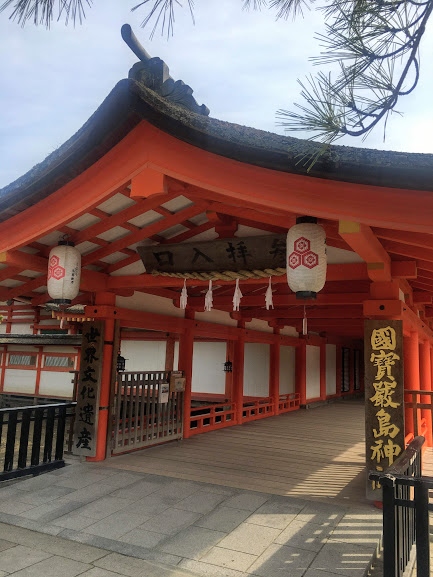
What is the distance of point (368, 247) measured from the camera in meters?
4.41

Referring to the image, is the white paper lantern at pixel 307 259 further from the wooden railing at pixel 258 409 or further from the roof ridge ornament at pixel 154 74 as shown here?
the wooden railing at pixel 258 409

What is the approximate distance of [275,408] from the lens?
13727 mm

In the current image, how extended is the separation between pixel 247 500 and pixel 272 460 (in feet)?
7.87

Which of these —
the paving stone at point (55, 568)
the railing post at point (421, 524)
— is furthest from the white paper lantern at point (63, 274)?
the railing post at point (421, 524)

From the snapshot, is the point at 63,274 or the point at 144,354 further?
the point at 144,354

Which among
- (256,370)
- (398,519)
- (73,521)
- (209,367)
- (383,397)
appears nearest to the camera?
(398,519)

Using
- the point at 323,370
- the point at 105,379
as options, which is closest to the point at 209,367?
the point at 323,370

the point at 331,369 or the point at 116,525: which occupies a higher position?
the point at 331,369

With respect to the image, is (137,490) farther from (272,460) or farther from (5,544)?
(272,460)

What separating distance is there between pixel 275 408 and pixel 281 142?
445 inches

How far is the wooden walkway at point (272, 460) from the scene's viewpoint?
615cm

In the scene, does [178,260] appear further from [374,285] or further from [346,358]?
[346,358]

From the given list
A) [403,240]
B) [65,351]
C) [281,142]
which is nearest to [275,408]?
[65,351]

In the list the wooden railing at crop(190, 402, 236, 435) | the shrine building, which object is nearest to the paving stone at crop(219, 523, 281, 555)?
the shrine building
